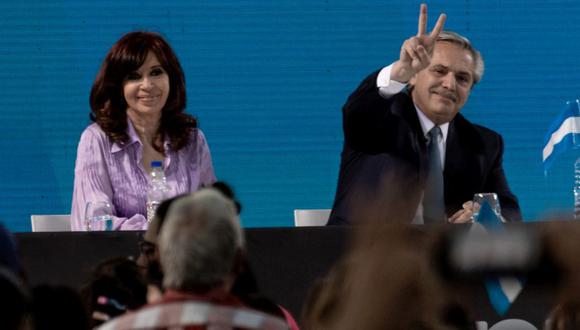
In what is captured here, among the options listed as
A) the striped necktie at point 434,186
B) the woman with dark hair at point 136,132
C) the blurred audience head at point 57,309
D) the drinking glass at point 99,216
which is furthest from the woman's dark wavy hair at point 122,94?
the blurred audience head at point 57,309

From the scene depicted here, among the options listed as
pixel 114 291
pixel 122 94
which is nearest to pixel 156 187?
pixel 122 94

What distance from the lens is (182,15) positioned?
5887 mm

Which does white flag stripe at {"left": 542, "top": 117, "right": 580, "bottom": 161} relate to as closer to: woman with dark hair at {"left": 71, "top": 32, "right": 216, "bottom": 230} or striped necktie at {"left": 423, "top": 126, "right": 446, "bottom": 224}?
striped necktie at {"left": 423, "top": 126, "right": 446, "bottom": 224}

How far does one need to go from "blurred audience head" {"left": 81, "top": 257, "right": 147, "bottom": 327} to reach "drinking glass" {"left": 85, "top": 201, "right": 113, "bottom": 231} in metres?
1.68

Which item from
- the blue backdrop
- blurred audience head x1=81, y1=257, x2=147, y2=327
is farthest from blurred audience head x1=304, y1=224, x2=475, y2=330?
the blue backdrop

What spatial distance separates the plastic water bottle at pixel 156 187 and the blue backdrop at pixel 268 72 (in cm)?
203

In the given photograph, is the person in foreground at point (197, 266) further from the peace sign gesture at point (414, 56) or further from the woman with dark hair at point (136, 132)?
the woman with dark hair at point (136, 132)

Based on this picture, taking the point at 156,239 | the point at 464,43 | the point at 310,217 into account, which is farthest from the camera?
the point at 464,43

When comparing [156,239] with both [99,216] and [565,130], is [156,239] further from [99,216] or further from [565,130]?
[565,130]

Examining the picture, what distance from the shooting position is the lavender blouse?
3.80 m

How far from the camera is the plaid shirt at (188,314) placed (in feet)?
3.89

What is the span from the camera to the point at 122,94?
157 inches

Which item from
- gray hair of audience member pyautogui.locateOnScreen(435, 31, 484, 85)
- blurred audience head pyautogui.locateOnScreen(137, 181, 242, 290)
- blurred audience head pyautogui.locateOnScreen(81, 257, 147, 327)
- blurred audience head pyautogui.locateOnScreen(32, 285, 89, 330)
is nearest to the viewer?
blurred audience head pyautogui.locateOnScreen(32, 285, 89, 330)

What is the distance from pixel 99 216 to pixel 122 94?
25.7 inches
